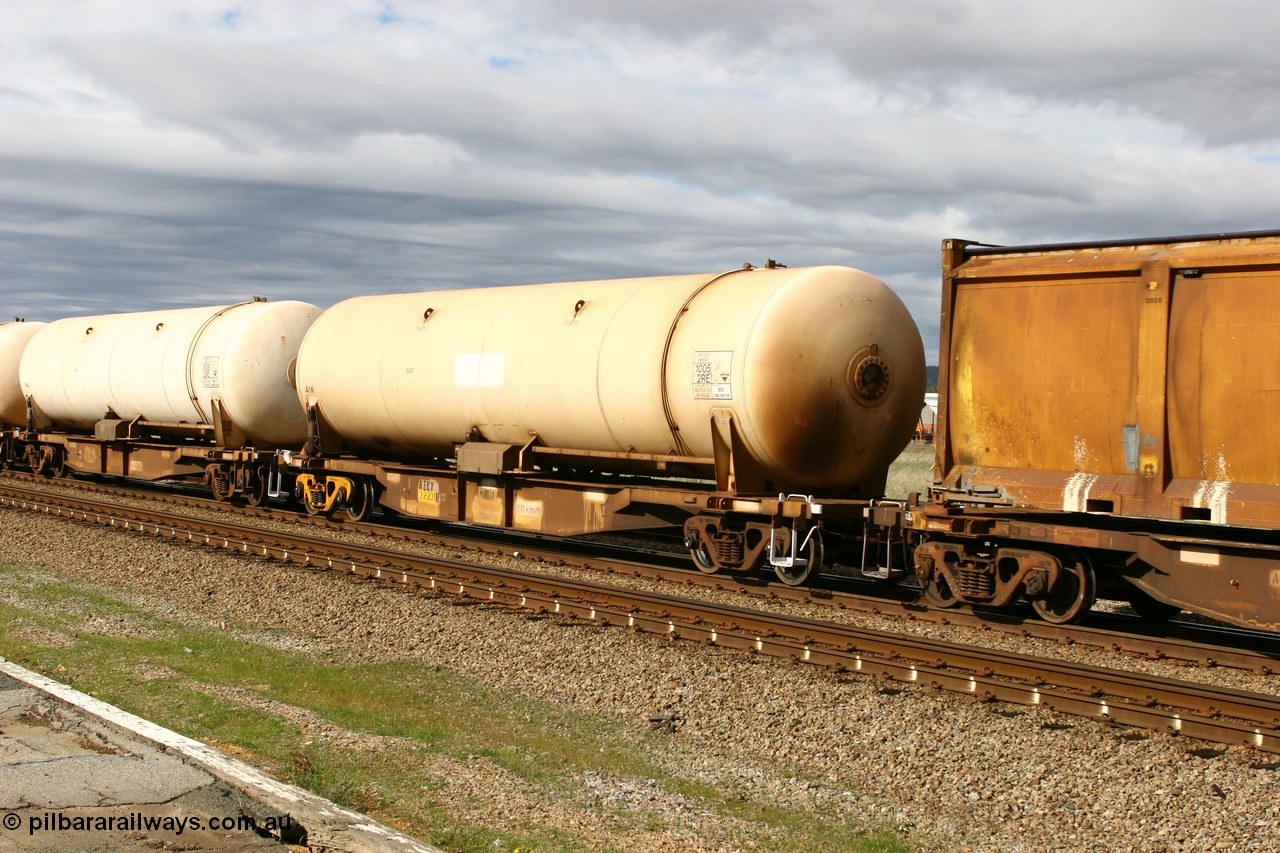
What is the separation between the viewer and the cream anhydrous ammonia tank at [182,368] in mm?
19969

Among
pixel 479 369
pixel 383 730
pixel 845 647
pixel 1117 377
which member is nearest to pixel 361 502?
pixel 479 369

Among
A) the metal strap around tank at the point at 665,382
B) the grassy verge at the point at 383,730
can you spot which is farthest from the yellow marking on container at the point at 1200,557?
the metal strap around tank at the point at 665,382

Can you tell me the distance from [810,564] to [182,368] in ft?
45.7

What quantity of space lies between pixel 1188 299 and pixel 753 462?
4.95 m

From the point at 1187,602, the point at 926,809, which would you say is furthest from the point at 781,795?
the point at 1187,602

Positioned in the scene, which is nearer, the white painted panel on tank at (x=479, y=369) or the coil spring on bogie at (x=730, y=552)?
the coil spring on bogie at (x=730, y=552)

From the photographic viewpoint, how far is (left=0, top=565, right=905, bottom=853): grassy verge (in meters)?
5.97

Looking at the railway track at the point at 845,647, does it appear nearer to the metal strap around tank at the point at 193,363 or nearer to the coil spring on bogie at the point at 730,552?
the coil spring on bogie at the point at 730,552

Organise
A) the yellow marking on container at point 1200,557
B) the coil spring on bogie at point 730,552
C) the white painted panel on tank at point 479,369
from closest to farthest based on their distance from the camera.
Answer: the yellow marking on container at point 1200,557, the coil spring on bogie at point 730,552, the white painted panel on tank at point 479,369

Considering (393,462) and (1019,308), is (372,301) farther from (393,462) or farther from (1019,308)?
(1019,308)

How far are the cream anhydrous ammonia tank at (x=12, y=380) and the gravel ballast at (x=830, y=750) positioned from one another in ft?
62.4

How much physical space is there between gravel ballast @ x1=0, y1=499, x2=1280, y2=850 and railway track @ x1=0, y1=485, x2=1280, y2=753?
201 mm

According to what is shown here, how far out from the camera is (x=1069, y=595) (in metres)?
10.6

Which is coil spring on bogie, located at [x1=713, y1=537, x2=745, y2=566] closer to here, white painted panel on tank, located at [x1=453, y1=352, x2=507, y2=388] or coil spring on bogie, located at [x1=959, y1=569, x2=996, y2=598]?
coil spring on bogie, located at [x1=959, y1=569, x2=996, y2=598]
